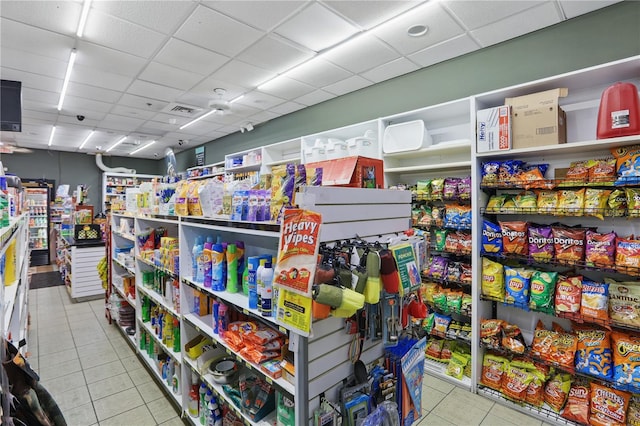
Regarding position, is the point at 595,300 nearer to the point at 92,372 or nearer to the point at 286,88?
the point at 286,88

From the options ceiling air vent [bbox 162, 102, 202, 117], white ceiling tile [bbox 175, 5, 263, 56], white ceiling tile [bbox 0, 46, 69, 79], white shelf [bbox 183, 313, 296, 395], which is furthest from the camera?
ceiling air vent [bbox 162, 102, 202, 117]

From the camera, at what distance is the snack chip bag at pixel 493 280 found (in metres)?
2.88

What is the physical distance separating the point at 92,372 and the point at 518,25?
17.9 ft

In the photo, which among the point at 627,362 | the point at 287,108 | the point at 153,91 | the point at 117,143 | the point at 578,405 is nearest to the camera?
the point at 627,362

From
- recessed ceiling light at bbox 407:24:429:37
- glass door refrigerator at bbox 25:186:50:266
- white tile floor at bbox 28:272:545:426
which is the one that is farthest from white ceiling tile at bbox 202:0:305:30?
glass door refrigerator at bbox 25:186:50:266

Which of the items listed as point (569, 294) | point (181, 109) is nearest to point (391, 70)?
point (569, 294)

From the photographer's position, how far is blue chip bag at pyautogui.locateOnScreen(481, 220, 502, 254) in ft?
9.48

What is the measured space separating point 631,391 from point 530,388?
66cm

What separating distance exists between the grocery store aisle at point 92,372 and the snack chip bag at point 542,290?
309 cm

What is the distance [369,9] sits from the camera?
274cm

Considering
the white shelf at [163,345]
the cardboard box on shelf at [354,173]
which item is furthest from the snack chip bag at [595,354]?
the white shelf at [163,345]

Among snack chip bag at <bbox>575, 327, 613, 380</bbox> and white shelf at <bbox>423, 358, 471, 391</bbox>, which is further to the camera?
white shelf at <bbox>423, 358, 471, 391</bbox>

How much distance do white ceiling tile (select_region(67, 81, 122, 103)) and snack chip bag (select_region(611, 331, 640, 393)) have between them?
6448 mm

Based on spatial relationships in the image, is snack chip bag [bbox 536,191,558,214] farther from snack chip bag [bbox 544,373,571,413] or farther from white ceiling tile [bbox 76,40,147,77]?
white ceiling tile [bbox 76,40,147,77]
